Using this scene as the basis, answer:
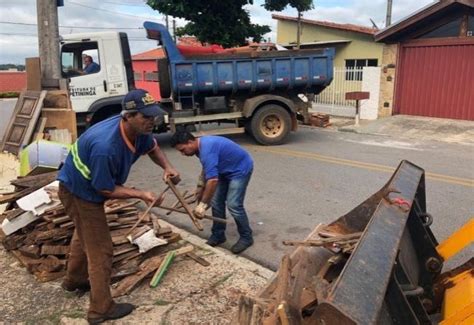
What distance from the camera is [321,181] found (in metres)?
7.40

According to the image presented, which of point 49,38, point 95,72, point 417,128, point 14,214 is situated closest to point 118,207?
point 14,214

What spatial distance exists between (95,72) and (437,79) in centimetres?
1010

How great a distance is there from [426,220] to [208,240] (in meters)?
2.26

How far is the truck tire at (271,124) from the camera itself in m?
10.8

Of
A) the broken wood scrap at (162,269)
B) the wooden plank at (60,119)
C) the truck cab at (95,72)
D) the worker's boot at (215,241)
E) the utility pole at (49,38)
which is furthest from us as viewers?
the truck cab at (95,72)

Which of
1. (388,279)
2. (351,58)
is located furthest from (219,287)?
(351,58)

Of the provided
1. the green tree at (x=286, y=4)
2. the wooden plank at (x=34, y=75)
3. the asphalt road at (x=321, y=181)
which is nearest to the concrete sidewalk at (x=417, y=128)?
the asphalt road at (x=321, y=181)

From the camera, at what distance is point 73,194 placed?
11.0 ft

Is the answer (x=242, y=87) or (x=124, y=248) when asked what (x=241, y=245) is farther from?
(x=242, y=87)

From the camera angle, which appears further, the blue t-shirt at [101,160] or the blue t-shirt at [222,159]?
the blue t-shirt at [222,159]

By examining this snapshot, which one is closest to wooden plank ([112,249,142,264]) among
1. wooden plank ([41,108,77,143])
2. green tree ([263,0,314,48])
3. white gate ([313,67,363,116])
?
wooden plank ([41,108,77,143])

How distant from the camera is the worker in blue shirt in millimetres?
4156

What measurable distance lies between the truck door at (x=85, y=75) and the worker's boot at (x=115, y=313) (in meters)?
7.16

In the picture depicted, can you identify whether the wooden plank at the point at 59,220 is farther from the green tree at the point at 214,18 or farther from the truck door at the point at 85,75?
the green tree at the point at 214,18
